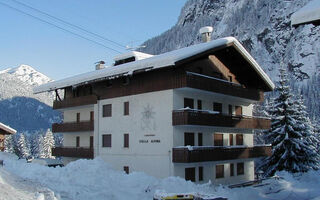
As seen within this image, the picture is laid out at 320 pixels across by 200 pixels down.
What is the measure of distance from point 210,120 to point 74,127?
49.6 ft

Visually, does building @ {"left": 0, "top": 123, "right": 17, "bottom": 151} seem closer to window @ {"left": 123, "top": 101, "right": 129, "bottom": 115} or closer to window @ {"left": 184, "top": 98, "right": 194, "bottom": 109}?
window @ {"left": 123, "top": 101, "right": 129, "bottom": 115}

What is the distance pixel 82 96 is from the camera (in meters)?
35.4

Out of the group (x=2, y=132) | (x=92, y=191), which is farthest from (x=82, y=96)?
(x=92, y=191)

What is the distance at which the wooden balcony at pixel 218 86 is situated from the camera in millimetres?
26594

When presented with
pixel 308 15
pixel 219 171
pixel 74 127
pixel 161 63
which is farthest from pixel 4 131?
pixel 308 15

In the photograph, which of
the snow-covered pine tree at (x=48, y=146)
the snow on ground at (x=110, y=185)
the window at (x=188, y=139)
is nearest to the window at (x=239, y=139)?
the snow on ground at (x=110, y=185)

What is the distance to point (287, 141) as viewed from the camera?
120ft

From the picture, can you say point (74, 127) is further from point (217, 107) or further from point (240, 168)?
point (240, 168)

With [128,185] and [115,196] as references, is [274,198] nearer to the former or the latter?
[128,185]

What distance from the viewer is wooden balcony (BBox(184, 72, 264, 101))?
1047 inches

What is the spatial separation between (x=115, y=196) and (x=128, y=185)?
314 cm

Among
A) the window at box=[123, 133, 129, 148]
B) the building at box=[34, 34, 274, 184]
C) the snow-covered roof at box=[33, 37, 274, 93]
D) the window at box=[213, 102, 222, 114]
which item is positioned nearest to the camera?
the snow-covered roof at box=[33, 37, 274, 93]

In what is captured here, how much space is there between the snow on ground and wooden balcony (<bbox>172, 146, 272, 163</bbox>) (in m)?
2.14

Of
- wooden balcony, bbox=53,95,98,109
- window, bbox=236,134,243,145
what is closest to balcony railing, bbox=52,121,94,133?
wooden balcony, bbox=53,95,98,109
